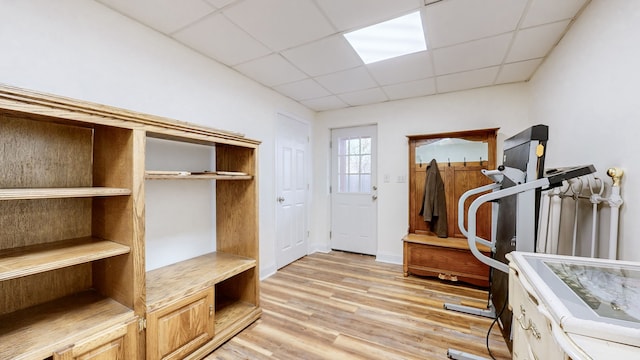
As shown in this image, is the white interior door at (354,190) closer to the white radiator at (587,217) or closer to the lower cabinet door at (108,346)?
the white radiator at (587,217)

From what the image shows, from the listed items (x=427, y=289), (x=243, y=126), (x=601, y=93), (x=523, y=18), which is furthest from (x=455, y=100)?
(x=243, y=126)

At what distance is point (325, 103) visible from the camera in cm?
386

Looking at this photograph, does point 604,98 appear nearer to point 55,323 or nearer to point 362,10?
point 362,10

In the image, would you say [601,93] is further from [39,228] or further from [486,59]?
[39,228]

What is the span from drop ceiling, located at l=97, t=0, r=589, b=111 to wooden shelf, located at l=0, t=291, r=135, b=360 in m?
1.97

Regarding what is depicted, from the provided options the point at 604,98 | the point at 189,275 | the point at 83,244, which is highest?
the point at 604,98

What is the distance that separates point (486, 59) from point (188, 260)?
349cm

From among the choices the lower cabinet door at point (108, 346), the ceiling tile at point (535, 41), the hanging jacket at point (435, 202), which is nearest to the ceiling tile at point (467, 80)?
the ceiling tile at point (535, 41)

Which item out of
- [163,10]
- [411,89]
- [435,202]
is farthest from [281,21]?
[435,202]

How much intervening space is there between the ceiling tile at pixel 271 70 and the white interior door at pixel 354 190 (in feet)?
5.12

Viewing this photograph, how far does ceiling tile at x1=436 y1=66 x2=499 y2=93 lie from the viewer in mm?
2744

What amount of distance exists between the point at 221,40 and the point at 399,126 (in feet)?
8.74

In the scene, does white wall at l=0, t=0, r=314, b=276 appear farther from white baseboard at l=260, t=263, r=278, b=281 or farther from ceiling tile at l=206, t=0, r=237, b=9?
white baseboard at l=260, t=263, r=278, b=281

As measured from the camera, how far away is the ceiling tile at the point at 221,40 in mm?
1901
